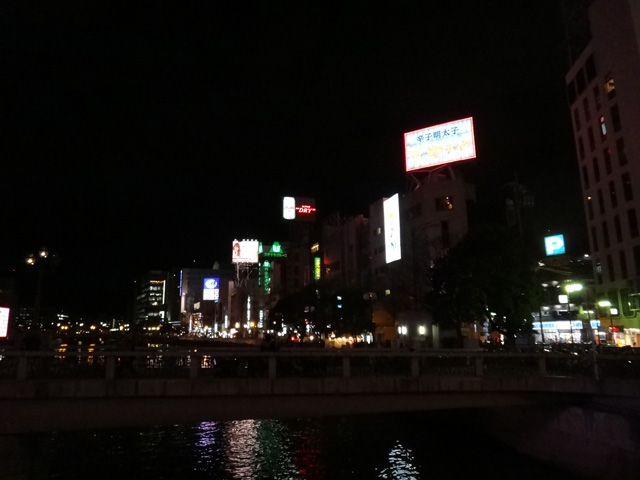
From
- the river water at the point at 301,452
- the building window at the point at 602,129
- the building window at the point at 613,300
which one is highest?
the building window at the point at 602,129

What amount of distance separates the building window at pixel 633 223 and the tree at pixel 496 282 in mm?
19551

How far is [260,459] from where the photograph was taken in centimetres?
2380

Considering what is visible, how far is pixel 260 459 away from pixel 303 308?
53141 mm

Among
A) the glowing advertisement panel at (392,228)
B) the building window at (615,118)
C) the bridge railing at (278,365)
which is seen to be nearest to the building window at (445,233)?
the glowing advertisement panel at (392,228)

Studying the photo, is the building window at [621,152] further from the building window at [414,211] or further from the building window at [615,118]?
the building window at [414,211]

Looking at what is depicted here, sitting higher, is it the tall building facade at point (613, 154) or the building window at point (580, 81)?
the building window at point (580, 81)

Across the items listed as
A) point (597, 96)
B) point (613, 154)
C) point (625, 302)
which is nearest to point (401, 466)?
point (625, 302)

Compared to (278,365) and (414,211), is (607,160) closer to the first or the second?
(414,211)

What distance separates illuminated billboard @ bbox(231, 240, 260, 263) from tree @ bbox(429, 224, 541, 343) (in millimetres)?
106690

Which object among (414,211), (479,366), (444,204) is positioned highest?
(414,211)

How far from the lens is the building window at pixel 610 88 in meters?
53.8

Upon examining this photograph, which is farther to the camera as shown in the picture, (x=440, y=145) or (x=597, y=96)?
(x=440, y=145)

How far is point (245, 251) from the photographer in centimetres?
14250

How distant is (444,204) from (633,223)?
67.0ft
